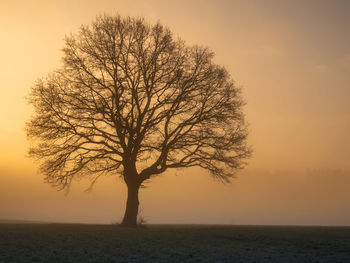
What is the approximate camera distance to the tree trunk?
1281 inches

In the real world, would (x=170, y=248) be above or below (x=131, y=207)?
below

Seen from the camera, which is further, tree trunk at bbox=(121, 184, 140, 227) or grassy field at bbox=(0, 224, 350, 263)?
tree trunk at bbox=(121, 184, 140, 227)

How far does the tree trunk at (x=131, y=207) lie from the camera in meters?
32.5

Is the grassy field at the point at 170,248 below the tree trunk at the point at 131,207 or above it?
below

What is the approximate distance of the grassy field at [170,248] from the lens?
53.7 ft

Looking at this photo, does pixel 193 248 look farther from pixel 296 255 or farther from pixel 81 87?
pixel 81 87

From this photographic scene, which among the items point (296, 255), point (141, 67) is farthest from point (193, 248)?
point (141, 67)

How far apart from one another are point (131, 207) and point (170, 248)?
13.9 meters

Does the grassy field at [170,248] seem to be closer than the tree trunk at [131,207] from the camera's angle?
Yes

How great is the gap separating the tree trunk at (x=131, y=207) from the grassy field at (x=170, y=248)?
27.2ft

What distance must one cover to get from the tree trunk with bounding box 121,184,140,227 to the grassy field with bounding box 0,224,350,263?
27.2 feet

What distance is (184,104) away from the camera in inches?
1294

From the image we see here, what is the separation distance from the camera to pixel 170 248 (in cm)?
1919

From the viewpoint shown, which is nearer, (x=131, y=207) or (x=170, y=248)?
(x=170, y=248)
